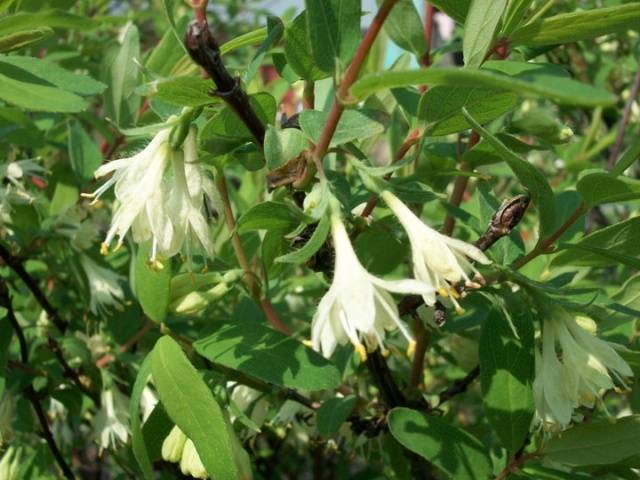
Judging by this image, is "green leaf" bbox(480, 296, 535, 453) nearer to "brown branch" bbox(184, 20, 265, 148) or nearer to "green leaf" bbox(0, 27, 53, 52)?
"brown branch" bbox(184, 20, 265, 148)

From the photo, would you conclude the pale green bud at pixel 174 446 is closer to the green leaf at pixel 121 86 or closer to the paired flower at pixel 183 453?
the paired flower at pixel 183 453

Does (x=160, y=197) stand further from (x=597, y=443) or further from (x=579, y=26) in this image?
(x=597, y=443)

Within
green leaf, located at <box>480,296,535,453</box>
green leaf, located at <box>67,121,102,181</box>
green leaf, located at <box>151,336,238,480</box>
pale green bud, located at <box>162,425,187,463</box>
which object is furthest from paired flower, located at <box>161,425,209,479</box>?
green leaf, located at <box>67,121,102,181</box>

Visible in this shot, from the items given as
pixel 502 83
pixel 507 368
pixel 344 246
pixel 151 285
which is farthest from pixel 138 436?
pixel 502 83

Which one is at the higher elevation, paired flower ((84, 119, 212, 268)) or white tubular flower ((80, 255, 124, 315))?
paired flower ((84, 119, 212, 268))

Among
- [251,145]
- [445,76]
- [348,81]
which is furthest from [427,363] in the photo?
[445,76]

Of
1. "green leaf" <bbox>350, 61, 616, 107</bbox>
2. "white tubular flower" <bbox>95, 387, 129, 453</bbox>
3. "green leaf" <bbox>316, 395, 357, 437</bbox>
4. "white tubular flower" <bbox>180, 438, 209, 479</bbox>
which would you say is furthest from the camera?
"white tubular flower" <bbox>95, 387, 129, 453</bbox>
